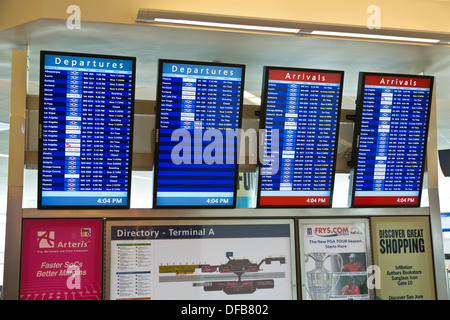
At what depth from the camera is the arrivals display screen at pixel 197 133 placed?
4.17 meters

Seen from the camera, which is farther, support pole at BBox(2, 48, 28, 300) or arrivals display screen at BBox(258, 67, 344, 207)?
arrivals display screen at BBox(258, 67, 344, 207)

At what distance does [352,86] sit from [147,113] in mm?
2150

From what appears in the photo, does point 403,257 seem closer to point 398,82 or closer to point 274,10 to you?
point 398,82

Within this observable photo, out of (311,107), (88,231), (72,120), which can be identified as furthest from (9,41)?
(311,107)

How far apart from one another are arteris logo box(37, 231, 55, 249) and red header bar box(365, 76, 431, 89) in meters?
2.77

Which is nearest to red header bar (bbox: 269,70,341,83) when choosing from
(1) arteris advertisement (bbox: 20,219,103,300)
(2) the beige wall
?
(2) the beige wall

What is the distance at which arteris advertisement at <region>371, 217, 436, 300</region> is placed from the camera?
455cm

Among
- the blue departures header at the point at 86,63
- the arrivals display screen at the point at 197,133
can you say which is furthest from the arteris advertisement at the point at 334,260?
the blue departures header at the point at 86,63

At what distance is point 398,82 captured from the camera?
4.65 m

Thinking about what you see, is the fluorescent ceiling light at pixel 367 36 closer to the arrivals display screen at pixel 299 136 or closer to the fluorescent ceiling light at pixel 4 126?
the arrivals display screen at pixel 299 136

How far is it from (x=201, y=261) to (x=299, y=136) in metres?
1.26

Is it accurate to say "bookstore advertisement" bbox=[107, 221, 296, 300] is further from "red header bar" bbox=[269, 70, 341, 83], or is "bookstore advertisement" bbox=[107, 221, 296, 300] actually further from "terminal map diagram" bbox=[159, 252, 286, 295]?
"red header bar" bbox=[269, 70, 341, 83]

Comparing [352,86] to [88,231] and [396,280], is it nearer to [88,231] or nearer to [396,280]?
[396,280]

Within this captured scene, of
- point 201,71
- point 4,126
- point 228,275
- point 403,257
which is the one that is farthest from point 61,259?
point 4,126
